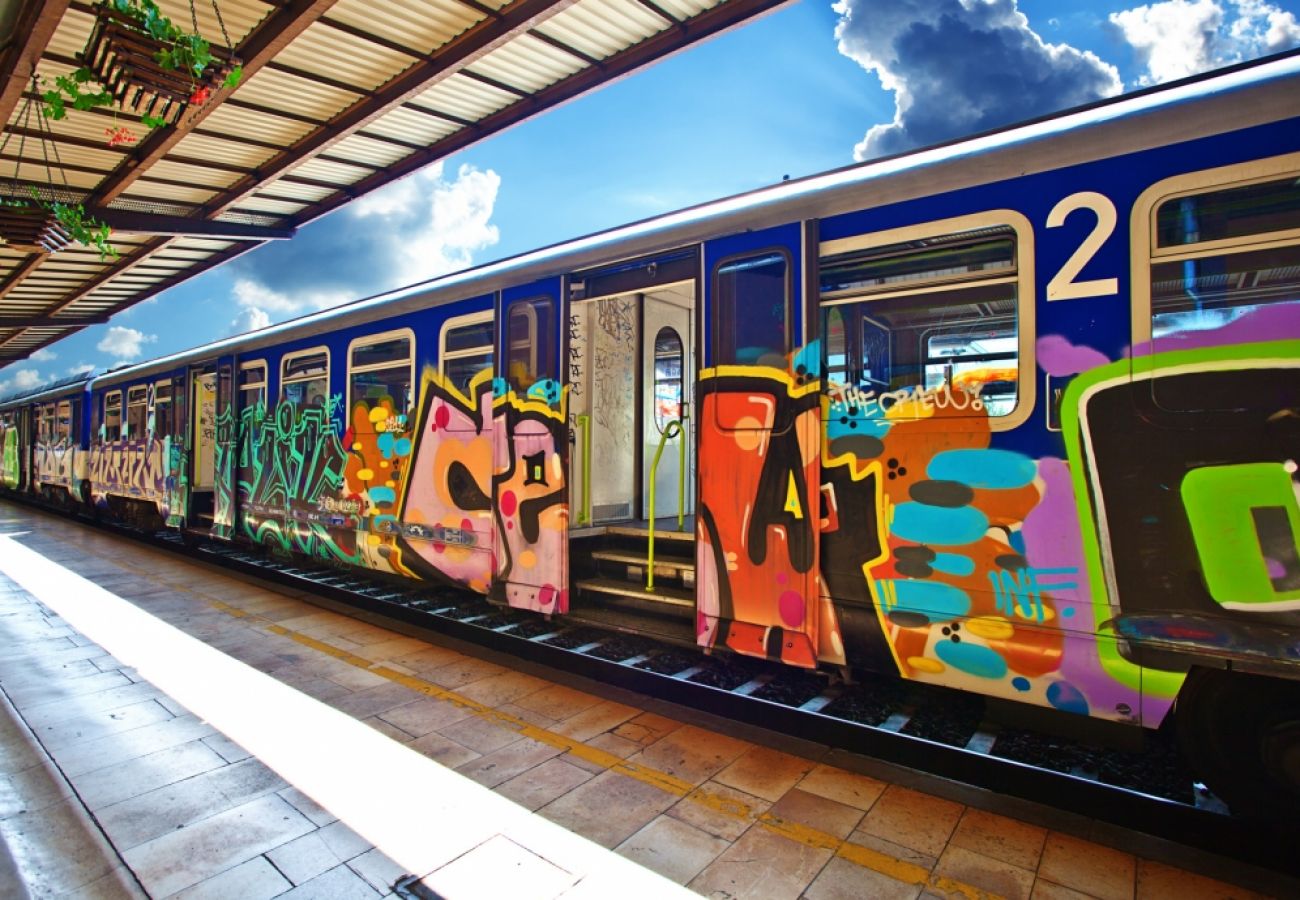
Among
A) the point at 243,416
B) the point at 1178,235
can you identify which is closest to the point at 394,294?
the point at 243,416

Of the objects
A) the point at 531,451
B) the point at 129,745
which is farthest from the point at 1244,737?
the point at 129,745

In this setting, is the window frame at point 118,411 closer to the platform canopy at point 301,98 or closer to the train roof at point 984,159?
the platform canopy at point 301,98

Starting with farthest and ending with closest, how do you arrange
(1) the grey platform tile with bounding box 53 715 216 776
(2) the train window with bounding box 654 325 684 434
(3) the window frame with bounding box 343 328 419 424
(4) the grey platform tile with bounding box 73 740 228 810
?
1. (2) the train window with bounding box 654 325 684 434
2. (3) the window frame with bounding box 343 328 419 424
3. (1) the grey platform tile with bounding box 53 715 216 776
4. (4) the grey platform tile with bounding box 73 740 228 810

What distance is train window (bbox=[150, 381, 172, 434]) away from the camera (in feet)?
39.1

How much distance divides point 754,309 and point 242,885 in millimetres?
3835

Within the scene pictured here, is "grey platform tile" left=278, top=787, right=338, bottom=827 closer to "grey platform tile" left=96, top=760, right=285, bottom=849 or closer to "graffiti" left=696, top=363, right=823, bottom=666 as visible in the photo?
"grey platform tile" left=96, top=760, right=285, bottom=849

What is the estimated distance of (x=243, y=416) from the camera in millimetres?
9828

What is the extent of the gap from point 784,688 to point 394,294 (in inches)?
211

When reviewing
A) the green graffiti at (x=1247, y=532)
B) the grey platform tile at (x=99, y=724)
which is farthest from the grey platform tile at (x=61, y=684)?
the green graffiti at (x=1247, y=532)

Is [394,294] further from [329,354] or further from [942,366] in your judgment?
[942,366]

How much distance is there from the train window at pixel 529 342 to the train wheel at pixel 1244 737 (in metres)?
4.40

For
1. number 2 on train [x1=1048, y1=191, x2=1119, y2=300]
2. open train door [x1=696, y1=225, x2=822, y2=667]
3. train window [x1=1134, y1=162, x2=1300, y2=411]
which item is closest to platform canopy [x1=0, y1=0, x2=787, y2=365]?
Answer: open train door [x1=696, y1=225, x2=822, y2=667]

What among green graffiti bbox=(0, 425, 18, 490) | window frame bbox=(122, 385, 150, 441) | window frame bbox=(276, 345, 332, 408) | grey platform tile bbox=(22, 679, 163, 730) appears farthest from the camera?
green graffiti bbox=(0, 425, 18, 490)

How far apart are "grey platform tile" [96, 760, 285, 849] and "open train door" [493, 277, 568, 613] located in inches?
90.4
